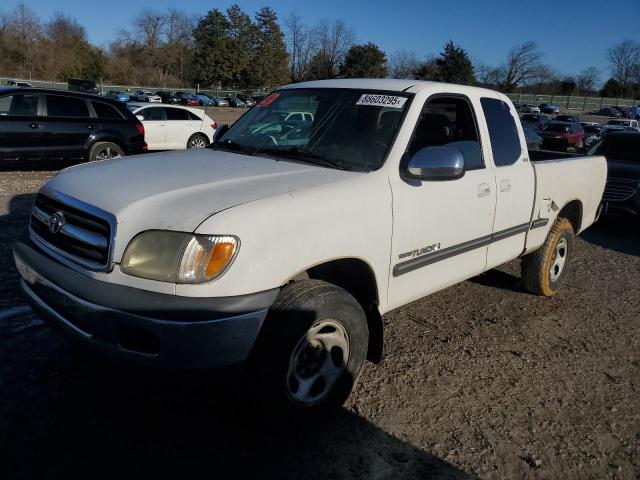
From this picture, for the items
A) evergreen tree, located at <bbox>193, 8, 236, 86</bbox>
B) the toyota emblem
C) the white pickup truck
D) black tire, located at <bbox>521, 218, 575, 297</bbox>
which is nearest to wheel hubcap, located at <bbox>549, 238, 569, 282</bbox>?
black tire, located at <bbox>521, 218, 575, 297</bbox>

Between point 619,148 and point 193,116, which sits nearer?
point 619,148

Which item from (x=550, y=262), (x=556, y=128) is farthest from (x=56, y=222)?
(x=556, y=128)

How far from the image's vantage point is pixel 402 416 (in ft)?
9.93

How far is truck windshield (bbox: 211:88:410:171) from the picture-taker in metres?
3.21

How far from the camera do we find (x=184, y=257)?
229 cm

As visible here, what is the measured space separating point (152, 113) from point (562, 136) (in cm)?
1989

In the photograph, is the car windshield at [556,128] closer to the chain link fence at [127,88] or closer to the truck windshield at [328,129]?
the truck windshield at [328,129]

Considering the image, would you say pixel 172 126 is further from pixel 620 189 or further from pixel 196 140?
pixel 620 189

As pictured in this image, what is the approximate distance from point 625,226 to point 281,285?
8792mm

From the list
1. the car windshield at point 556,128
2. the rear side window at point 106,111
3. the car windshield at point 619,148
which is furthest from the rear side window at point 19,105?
the car windshield at point 556,128

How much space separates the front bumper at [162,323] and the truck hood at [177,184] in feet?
1.01

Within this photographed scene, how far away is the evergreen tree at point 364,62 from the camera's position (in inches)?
2724

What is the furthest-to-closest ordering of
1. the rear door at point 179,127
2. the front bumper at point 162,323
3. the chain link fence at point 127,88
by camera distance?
the chain link fence at point 127,88, the rear door at point 179,127, the front bumper at point 162,323

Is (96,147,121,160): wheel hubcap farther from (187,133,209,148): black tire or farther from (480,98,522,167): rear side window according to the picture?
(480,98,522,167): rear side window
